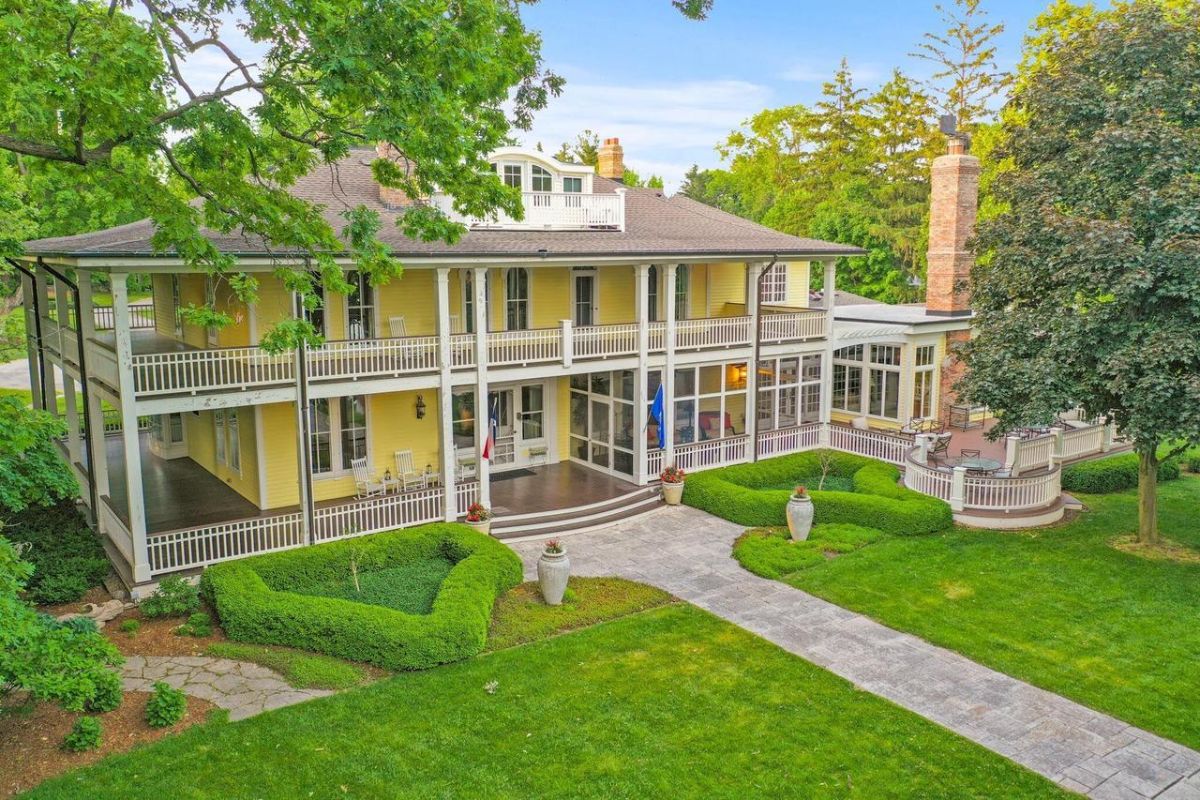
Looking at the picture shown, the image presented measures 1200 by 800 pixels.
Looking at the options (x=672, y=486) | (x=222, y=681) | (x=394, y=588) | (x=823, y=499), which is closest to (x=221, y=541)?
(x=394, y=588)

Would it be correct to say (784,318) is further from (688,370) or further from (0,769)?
(0,769)

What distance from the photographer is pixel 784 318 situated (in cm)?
2291

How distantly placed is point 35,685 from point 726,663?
8442mm

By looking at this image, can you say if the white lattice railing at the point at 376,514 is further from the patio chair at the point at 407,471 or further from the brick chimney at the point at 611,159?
the brick chimney at the point at 611,159

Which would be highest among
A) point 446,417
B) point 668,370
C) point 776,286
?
point 776,286

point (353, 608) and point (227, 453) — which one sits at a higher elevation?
point (227, 453)

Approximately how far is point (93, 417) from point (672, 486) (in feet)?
40.0

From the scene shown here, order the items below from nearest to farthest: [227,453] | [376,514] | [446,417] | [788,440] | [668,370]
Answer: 1. [376,514]
2. [446,417]
3. [227,453]
4. [668,370]
5. [788,440]

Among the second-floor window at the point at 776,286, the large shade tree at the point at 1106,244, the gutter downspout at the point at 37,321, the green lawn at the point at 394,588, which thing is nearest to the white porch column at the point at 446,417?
the green lawn at the point at 394,588

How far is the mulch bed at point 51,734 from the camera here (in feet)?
31.0

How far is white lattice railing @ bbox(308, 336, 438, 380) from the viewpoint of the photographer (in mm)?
16438

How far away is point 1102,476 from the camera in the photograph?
21.4 meters

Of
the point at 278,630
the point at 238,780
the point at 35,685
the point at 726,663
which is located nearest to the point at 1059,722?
the point at 726,663

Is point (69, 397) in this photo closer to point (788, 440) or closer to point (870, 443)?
point (788, 440)
